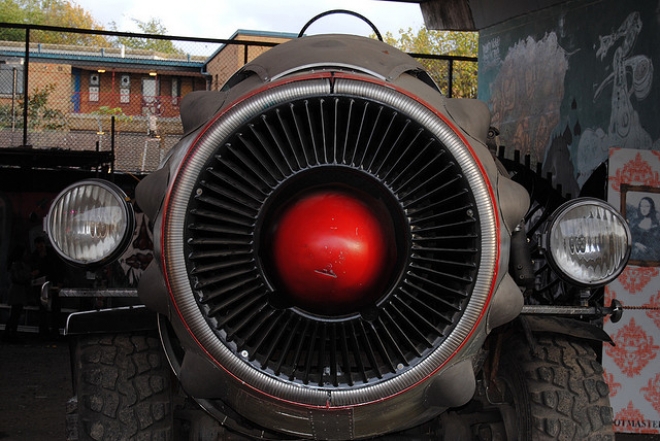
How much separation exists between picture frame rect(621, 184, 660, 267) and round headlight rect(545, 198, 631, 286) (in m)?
3.78

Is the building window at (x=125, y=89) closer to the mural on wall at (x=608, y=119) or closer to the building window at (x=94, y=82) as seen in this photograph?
the building window at (x=94, y=82)

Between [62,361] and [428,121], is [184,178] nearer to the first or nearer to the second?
[428,121]

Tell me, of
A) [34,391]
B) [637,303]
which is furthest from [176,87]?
[637,303]

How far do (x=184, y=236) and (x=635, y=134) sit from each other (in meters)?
7.19

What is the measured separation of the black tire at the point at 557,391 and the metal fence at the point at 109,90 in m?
8.45

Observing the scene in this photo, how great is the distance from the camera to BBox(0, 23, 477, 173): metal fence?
41.8 feet

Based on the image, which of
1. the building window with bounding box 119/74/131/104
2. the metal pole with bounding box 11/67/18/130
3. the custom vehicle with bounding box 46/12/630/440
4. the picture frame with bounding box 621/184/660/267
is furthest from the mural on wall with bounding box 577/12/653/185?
the building window with bounding box 119/74/131/104

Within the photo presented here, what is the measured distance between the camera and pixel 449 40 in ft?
143

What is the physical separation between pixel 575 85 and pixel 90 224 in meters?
8.31

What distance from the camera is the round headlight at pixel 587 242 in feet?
9.33

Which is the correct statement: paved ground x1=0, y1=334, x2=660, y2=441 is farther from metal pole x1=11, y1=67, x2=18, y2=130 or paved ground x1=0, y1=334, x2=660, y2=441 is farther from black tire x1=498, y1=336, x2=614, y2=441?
metal pole x1=11, y1=67, x2=18, y2=130

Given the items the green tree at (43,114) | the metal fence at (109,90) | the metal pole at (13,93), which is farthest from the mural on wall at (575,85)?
the green tree at (43,114)

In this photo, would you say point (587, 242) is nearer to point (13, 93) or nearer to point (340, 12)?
point (340, 12)

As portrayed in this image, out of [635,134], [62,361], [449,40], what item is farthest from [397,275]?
[449,40]
